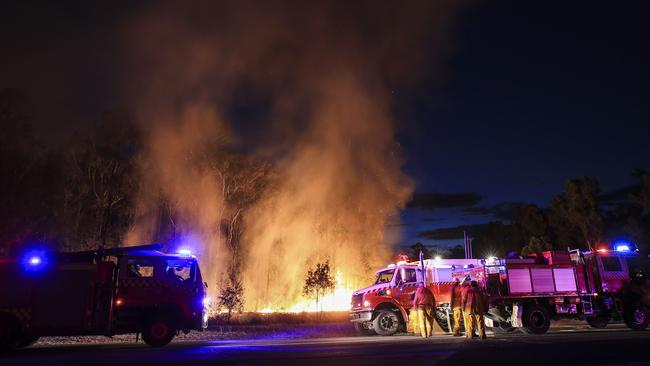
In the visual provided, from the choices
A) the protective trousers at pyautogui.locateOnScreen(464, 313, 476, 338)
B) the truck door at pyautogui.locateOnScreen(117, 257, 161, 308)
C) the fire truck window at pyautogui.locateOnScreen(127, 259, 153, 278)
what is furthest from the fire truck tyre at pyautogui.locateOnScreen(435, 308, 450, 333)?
the fire truck window at pyautogui.locateOnScreen(127, 259, 153, 278)

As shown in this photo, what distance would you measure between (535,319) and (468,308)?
4244 mm

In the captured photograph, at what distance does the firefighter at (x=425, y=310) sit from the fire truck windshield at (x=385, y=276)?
2.62 m

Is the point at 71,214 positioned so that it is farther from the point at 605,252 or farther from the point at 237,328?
the point at 605,252

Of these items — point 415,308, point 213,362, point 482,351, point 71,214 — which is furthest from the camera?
point 71,214

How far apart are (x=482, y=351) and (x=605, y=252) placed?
37.0 ft

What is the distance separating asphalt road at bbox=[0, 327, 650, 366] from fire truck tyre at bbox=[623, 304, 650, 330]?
5368 millimetres

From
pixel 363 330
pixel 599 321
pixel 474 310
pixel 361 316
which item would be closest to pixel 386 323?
pixel 361 316

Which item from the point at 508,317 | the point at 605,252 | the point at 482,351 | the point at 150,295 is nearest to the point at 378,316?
the point at 508,317

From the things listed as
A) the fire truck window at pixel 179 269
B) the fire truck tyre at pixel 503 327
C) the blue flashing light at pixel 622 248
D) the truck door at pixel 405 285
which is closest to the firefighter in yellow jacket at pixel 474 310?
the truck door at pixel 405 285

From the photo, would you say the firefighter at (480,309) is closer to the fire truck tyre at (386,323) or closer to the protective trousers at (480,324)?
the protective trousers at (480,324)

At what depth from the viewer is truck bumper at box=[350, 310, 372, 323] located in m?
17.3

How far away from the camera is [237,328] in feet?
75.9

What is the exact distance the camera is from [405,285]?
685 inches

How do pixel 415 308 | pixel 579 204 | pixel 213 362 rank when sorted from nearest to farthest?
1. pixel 213 362
2. pixel 415 308
3. pixel 579 204
